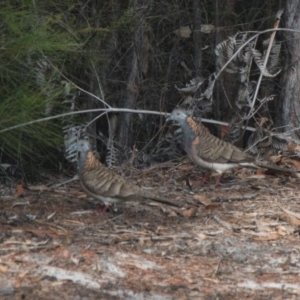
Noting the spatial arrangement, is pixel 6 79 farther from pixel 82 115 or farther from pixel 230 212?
pixel 230 212

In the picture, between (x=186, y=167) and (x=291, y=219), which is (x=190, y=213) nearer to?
(x=291, y=219)

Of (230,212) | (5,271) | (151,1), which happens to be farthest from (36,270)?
(151,1)

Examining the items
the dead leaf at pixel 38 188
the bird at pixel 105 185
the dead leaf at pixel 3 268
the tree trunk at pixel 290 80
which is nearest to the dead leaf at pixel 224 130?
the tree trunk at pixel 290 80

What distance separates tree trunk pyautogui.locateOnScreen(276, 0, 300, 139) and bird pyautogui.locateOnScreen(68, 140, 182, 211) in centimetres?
298

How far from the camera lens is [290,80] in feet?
31.2

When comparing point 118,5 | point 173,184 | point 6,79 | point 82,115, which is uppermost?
point 118,5

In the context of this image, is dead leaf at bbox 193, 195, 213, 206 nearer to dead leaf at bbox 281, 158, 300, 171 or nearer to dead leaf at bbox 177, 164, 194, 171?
dead leaf at bbox 177, 164, 194, 171

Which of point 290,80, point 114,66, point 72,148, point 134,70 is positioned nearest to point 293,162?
point 290,80

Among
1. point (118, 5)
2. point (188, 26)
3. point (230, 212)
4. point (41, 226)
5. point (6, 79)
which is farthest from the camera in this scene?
point (188, 26)

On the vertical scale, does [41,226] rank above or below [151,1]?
below

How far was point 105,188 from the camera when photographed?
696cm

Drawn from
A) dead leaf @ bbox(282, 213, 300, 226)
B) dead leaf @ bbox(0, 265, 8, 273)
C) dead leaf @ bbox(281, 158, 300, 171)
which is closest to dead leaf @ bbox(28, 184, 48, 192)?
dead leaf @ bbox(282, 213, 300, 226)

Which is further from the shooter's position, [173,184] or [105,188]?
[173,184]

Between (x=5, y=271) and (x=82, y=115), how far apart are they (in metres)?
3.98
